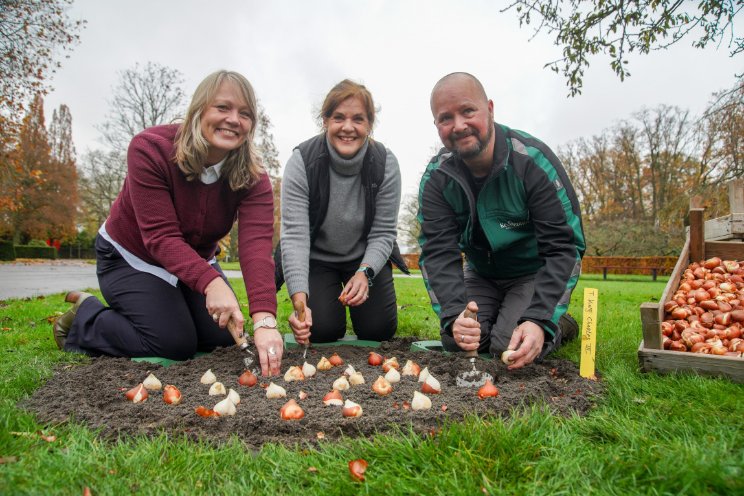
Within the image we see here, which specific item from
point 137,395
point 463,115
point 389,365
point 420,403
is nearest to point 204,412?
point 137,395

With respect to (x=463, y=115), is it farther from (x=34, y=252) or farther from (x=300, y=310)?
(x=34, y=252)

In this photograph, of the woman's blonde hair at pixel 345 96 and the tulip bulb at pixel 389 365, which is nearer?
the tulip bulb at pixel 389 365

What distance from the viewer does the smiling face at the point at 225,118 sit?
2969 millimetres

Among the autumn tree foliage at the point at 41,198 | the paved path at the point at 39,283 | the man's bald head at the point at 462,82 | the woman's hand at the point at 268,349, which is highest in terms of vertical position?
the autumn tree foliage at the point at 41,198

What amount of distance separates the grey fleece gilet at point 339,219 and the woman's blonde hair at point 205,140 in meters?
0.50

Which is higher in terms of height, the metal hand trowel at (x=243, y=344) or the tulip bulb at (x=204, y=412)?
the metal hand trowel at (x=243, y=344)

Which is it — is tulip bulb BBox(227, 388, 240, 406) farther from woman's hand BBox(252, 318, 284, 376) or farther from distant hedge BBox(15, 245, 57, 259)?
distant hedge BBox(15, 245, 57, 259)

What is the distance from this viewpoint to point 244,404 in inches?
90.7

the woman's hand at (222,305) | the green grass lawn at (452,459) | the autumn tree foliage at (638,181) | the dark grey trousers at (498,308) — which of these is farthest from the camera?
the autumn tree foliage at (638,181)

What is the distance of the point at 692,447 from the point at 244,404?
177 centimetres

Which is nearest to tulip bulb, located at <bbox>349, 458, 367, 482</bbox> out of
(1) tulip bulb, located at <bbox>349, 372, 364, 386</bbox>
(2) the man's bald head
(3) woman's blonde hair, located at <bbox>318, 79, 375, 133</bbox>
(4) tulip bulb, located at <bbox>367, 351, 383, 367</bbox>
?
(1) tulip bulb, located at <bbox>349, 372, 364, 386</bbox>

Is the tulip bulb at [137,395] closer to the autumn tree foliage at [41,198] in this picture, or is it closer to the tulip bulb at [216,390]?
the tulip bulb at [216,390]

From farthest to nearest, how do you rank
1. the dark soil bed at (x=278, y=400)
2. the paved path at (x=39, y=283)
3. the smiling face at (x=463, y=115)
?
1. the paved path at (x=39, y=283)
2. the smiling face at (x=463, y=115)
3. the dark soil bed at (x=278, y=400)

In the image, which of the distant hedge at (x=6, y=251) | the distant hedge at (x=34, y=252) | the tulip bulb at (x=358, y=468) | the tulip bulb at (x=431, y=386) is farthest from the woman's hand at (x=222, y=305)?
the distant hedge at (x=34, y=252)
